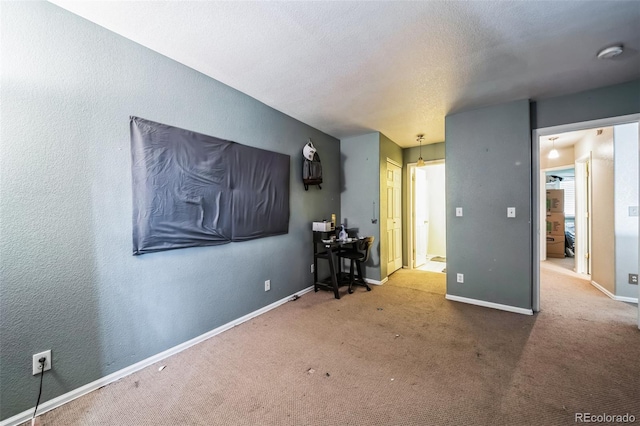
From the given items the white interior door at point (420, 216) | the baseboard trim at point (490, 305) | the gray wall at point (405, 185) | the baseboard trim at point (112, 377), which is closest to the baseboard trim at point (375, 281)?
the baseboard trim at point (490, 305)

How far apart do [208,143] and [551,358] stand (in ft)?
11.3

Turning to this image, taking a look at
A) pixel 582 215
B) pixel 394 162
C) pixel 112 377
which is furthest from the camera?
pixel 394 162

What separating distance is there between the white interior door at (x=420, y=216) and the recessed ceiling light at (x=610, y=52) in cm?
311

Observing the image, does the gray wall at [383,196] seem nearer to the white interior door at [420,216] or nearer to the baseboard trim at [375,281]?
the baseboard trim at [375,281]

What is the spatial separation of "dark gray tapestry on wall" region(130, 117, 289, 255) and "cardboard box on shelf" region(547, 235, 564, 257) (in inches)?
261

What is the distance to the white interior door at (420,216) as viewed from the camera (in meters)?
5.12

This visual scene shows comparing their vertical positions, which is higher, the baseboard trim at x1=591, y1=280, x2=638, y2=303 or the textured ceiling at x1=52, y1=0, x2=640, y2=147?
the textured ceiling at x1=52, y1=0, x2=640, y2=147

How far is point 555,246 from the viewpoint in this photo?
19.0 ft

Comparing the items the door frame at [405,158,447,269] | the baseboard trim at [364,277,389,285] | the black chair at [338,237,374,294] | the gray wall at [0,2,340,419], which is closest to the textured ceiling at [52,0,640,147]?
the gray wall at [0,2,340,419]

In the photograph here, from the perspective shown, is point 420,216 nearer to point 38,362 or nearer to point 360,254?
point 360,254

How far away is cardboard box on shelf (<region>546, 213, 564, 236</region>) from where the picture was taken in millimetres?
5832

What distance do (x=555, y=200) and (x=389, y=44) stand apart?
678cm

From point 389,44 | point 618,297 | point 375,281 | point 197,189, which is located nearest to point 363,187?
point 375,281

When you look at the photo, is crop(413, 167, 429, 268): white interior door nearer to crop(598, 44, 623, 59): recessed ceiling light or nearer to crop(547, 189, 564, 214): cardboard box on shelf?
crop(547, 189, 564, 214): cardboard box on shelf
